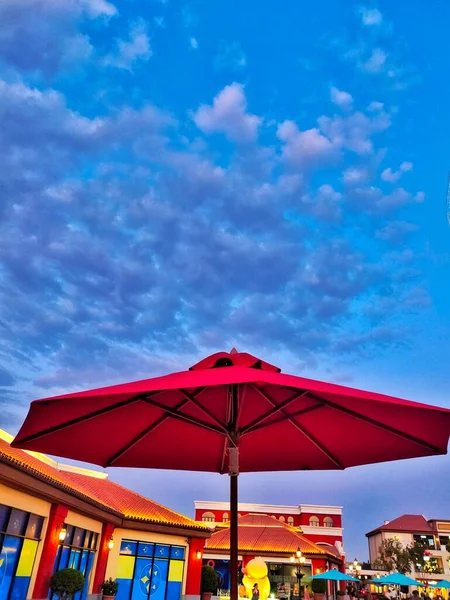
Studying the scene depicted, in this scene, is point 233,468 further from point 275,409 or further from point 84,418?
point 84,418

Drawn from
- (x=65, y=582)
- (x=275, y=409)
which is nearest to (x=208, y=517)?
(x=65, y=582)

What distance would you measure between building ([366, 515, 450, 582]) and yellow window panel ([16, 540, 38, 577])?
162 feet

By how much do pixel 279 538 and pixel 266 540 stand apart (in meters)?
1.02

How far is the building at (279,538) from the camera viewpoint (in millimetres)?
29203

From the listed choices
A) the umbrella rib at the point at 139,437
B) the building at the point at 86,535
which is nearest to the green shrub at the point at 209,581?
the building at the point at 86,535

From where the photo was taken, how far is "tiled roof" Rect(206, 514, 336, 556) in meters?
29.1

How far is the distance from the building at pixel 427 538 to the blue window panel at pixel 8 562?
50.3 m

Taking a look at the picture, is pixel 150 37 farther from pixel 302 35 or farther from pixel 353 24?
pixel 353 24

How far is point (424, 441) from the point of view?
3885 mm

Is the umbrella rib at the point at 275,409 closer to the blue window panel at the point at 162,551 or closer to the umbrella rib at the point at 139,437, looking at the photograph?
the umbrella rib at the point at 139,437

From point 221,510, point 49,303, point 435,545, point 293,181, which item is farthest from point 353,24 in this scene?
point 435,545

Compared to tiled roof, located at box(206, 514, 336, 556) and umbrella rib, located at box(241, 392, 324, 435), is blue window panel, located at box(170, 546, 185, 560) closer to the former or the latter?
tiled roof, located at box(206, 514, 336, 556)

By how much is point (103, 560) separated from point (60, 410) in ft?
53.7

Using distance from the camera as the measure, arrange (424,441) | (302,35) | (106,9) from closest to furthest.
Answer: (424,441)
(106,9)
(302,35)
